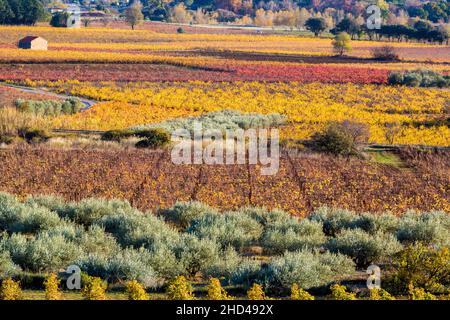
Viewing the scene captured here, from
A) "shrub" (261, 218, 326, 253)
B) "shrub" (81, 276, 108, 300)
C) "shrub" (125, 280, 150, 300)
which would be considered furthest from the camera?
"shrub" (261, 218, 326, 253)

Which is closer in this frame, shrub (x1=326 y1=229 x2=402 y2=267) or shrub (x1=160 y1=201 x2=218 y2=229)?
shrub (x1=326 y1=229 x2=402 y2=267)

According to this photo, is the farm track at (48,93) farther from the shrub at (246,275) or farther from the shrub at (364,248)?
the shrub at (246,275)

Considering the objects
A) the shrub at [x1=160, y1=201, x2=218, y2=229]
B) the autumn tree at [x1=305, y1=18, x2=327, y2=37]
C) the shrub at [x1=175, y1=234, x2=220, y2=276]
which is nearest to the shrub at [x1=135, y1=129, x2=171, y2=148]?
the shrub at [x1=160, y1=201, x2=218, y2=229]

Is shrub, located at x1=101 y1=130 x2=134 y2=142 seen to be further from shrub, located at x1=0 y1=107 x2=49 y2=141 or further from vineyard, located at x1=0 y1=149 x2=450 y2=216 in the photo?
shrub, located at x1=0 y1=107 x2=49 y2=141

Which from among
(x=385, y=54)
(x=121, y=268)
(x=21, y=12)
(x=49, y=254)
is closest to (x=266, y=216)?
(x=121, y=268)

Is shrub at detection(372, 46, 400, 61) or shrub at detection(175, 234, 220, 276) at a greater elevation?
shrub at detection(175, 234, 220, 276)
